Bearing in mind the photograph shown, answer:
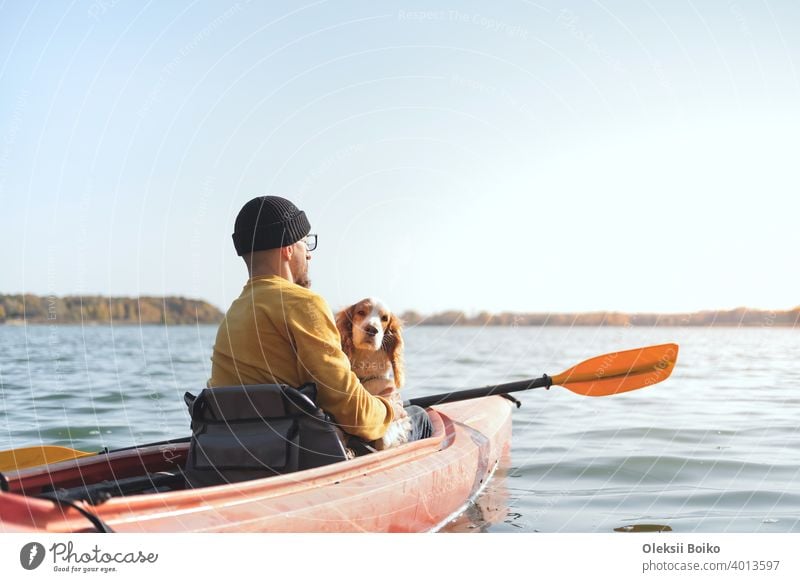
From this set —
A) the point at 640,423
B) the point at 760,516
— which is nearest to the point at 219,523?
the point at 760,516

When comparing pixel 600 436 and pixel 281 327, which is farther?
pixel 600 436

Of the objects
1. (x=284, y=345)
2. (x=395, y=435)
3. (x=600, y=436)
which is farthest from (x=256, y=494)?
(x=600, y=436)

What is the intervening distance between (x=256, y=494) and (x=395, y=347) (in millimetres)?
1480

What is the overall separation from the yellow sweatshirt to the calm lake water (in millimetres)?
1819

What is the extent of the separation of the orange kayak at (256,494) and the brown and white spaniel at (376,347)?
14.4 inches

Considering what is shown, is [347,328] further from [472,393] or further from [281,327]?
[472,393]

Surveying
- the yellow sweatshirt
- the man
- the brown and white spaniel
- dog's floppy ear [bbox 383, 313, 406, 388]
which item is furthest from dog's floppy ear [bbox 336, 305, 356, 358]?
the yellow sweatshirt

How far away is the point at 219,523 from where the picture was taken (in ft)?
11.5

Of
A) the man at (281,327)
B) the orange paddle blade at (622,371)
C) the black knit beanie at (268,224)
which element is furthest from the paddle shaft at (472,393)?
the black knit beanie at (268,224)

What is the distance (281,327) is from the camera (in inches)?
144

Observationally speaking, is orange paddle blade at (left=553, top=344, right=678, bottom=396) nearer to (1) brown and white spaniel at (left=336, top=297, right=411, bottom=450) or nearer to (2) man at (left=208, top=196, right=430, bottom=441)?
(1) brown and white spaniel at (left=336, top=297, right=411, bottom=450)

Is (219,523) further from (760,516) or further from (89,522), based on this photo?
(760,516)

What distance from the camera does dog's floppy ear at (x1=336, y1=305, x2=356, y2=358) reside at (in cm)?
491

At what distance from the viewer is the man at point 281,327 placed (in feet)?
12.0
